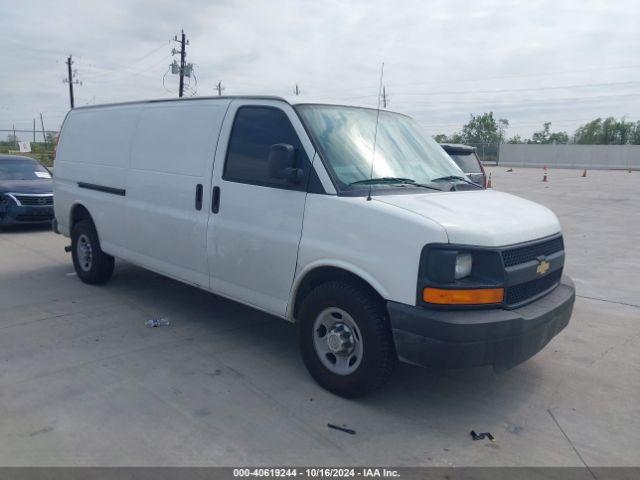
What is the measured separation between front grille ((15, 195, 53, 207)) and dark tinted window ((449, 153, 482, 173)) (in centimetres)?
794

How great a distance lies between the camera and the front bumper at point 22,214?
Answer: 10617mm

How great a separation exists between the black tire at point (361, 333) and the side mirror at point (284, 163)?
84cm

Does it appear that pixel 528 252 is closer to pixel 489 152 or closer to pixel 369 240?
pixel 369 240

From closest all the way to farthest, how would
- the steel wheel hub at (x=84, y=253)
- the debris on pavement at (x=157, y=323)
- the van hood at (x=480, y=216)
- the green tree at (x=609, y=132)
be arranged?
the van hood at (x=480, y=216)
the debris on pavement at (x=157, y=323)
the steel wheel hub at (x=84, y=253)
the green tree at (x=609, y=132)

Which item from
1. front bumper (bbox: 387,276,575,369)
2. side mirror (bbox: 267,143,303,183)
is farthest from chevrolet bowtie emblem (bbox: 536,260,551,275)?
side mirror (bbox: 267,143,303,183)

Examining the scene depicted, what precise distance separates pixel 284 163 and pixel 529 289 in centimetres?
196

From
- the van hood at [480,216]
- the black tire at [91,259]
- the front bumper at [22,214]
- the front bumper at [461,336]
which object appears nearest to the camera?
the front bumper at [461,336]

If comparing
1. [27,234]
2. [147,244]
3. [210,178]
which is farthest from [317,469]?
[27,234]

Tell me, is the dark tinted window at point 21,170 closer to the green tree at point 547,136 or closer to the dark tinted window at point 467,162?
the dark tinted window at point 467,162

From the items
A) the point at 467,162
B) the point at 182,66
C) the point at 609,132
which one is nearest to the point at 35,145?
the point at 182,66

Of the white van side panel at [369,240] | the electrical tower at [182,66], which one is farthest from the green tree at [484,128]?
the white van side panel at [369,240]

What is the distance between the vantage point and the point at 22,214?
10656mm

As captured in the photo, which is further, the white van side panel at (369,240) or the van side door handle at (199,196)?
the van side door handle at (199,196)

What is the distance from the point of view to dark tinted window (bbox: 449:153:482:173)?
10.6 meters
